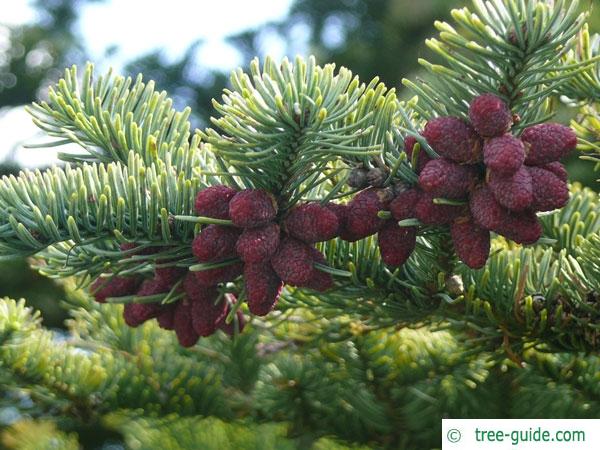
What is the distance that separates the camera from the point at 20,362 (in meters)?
0.83

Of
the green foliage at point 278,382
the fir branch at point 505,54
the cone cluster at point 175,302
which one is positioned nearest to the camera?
the fir branch at point 505,54

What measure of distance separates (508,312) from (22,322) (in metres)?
0.47

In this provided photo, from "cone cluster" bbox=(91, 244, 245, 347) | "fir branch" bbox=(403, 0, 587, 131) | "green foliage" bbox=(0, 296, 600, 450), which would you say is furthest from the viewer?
"green foliage" bbox=(0, 296, 600, 450)

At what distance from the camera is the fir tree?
522 millimetres

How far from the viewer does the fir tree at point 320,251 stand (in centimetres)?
52

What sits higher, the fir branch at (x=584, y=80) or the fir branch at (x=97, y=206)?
the fir branch at (x=584, y=80)

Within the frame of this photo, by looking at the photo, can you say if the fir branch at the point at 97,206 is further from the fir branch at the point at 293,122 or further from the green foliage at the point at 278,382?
the green foliage at the point at 278,382

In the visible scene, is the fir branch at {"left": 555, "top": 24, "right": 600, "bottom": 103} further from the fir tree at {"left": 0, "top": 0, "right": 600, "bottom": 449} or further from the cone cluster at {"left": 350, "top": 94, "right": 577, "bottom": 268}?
the cone cluster at {"left": 350, "top": 94, "right": 577, "bottom": 268}

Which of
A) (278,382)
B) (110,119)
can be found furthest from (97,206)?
(278,382)

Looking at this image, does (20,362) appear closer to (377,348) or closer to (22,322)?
(22,322)

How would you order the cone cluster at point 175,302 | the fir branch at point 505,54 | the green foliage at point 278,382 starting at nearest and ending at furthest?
the fir branch at point 505,54, the cone cluster at point 175,302, the green foliage at point 278,382

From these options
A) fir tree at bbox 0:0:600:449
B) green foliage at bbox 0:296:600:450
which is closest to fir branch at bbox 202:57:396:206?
fir tree at bbox 0:0:600:449

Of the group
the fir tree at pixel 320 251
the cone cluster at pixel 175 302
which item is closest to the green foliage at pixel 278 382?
the fir tree at pixel 320 251

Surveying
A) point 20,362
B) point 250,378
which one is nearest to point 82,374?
point 20,362
